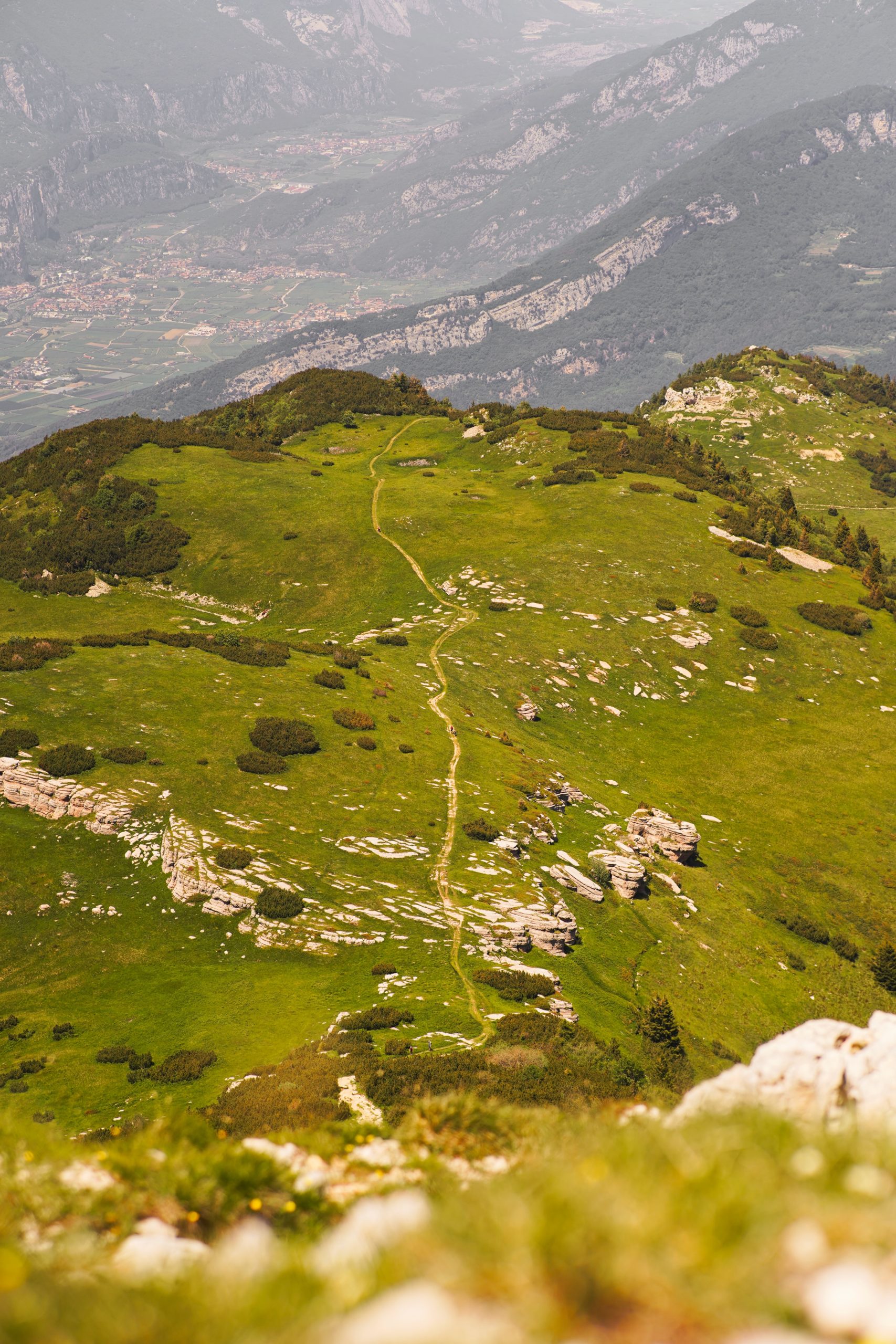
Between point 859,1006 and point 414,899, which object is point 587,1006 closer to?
point 414,899

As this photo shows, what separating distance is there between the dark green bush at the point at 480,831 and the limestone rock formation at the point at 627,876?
5.33 meters

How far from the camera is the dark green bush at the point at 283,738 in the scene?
40188mm

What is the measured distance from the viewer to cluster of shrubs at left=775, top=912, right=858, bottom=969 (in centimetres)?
3738

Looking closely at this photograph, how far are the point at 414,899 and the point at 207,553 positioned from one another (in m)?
54.4

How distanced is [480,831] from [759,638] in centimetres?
4087

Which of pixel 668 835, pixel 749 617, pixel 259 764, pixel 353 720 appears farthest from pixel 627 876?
pixel 749 617

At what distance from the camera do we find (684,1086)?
80.7ft

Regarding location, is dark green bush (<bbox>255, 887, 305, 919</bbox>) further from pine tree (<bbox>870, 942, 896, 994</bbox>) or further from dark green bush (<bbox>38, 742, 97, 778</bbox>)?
pine tree (<bbox>870, 942, 896, 994</bbox>)

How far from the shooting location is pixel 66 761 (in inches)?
1355

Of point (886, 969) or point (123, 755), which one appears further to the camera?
point (886, 969)

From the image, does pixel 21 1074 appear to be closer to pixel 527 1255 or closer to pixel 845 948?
pixel 527 1255

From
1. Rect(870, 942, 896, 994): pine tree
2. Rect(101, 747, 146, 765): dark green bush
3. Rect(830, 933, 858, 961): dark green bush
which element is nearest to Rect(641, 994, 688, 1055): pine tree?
Rect(830, 933, 858, 961): dark green bush

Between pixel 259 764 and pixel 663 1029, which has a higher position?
pixel 259 764

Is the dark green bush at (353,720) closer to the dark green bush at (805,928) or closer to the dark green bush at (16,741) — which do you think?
the dark green bush at (16,741)
